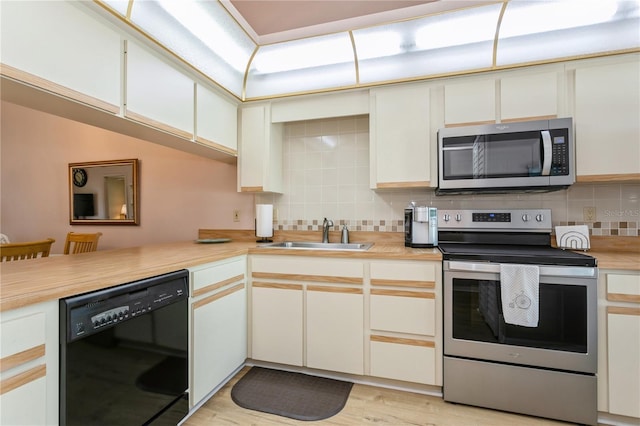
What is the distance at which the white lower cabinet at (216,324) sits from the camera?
1.62m

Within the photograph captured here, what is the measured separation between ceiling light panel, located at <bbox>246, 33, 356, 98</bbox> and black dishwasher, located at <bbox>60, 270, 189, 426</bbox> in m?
1.70

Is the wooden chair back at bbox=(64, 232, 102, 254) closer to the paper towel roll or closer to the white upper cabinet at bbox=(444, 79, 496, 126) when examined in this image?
the paper towel roll

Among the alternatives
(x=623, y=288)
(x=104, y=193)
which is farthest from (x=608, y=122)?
(x=104, y=193)

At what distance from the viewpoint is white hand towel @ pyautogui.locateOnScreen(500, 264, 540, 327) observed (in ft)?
5.33

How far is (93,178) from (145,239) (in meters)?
0.94

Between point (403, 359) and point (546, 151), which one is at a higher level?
point (546, 151)

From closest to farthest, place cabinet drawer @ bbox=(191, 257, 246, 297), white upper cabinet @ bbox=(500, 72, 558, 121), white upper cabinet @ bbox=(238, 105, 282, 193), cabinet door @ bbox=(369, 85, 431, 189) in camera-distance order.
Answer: cabinet drawer @ bbox=(191, 257, 246, 297)
white upper cabinet @ bbox=(500, 72, 558, 121)
cabinet door @ bbox=(369, 85, 431, 189)
white upper cabinet @ bbox=(238, 105, 282, 193)

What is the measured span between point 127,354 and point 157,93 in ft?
4.61

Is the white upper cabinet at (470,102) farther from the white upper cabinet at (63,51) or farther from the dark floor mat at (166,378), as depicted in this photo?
the dark floor mat at (166,378)

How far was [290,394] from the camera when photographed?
184 cm

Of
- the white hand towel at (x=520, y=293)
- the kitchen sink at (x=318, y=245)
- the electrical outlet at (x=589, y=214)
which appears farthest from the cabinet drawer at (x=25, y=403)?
the electrical outlet at (x=589, y=214)

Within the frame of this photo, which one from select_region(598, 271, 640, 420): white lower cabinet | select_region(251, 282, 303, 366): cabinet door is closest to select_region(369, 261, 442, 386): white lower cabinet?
select_region(251, 282, 303, 366): cabinet door

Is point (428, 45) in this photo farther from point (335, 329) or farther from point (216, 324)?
point (216, 324)

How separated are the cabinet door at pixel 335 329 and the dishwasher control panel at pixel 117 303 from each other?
0.86 m
